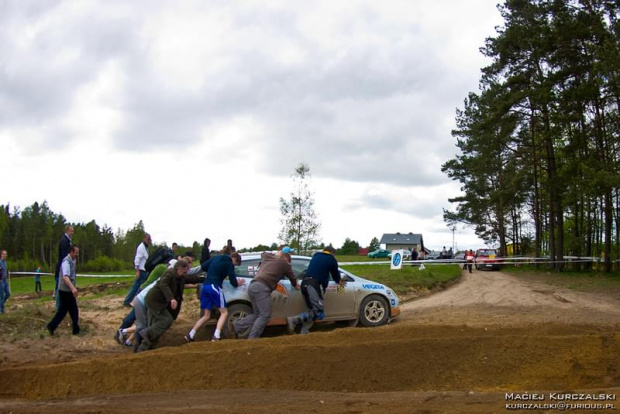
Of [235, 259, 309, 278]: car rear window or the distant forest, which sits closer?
[235, 259, 309, 278]: car rear window

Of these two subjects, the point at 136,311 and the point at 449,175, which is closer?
the point at 136,311

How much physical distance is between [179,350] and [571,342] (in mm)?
6172

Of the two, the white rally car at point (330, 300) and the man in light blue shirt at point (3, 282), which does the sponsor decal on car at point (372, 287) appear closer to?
the white rally car at point (330, 300)

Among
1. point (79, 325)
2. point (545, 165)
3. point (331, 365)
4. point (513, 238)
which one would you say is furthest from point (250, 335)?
point (513, 238)

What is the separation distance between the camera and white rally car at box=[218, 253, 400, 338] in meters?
11.2

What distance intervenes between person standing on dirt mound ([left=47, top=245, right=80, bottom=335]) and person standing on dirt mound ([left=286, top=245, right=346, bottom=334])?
172 inches

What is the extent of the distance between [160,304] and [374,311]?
15.9 feet

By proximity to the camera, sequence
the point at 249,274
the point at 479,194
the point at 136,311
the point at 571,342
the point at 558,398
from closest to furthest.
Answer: the point at 558,398, the point at 571,342, the point at 136,311, the point at 249,274, the point at 479,194

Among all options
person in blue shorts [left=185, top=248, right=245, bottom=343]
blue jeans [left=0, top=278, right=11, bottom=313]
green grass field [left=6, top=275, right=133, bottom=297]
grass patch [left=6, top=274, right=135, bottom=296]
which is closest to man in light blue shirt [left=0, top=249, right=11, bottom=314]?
blue jeans [left=0, top=278, right=11, bottom=313]

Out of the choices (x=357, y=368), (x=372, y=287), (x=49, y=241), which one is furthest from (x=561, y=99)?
(x=49, y=241)

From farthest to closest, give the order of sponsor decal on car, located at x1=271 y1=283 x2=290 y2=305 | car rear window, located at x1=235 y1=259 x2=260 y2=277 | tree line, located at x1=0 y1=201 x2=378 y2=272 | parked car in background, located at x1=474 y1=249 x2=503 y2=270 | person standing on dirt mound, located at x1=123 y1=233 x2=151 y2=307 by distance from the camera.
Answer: tree line, located at x1=0 y1=201 x2=378 y2=272
parked car in background, located at x1=474 y1=249 x2=503 y2=270
person standing on dirt mound, located at x1=123 y1=233 x2=151 y2=307
car rear window, located at x1=235 y1=259 x2=260 y2=277
sponsor decal on car, located at x1=271 y1=283 x2=290 y2=305

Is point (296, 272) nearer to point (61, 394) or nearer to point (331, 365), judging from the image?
point (331, 365)

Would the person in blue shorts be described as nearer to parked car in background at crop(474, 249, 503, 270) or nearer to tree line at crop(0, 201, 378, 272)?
parked car in background at crop(474, 249, 503, 270)

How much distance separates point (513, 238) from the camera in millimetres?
59719
